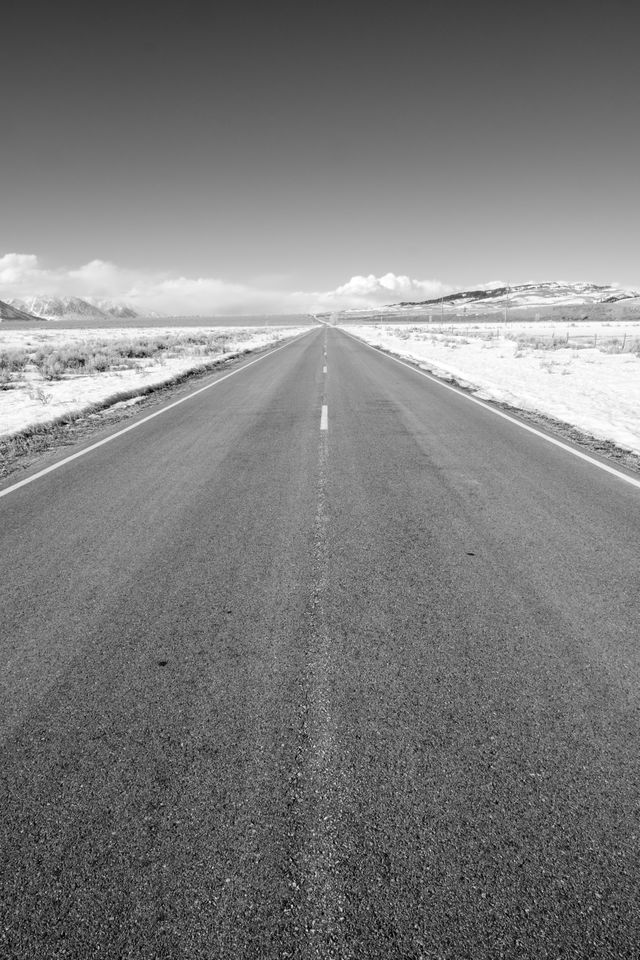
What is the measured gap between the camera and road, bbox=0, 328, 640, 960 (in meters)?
1.73

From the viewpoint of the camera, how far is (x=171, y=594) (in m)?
3.80

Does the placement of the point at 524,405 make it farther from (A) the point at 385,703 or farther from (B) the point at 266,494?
(A) the point at 385,703

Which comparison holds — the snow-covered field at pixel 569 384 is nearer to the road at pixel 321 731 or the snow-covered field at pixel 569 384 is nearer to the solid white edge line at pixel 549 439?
the solid white edge line at pixel 549 439

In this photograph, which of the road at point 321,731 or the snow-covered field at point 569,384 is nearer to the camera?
the road at point 321,731

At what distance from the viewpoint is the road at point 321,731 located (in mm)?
1726

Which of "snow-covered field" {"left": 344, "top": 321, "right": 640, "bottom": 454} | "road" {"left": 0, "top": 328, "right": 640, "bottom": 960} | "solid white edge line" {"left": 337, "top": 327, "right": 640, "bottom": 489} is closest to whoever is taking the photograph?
"road" {"left": 0, "top": 328, "right": 640, "bottom": 960}

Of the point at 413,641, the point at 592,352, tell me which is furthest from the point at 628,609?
the point at 592,352

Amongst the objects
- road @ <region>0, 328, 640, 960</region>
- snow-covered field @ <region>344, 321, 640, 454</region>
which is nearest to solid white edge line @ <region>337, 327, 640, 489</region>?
snow-covered field @ <region>344, 321, 640, 454</region>

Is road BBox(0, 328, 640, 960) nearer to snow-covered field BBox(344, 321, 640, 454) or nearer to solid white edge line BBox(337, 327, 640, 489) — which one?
solid white edge line BBox(337, 327, 640, 489)

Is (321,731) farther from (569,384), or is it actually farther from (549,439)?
(569,384)

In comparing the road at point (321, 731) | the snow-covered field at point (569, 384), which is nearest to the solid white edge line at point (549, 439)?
the snow-covered field at point (569, 384)

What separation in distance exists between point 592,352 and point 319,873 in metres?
34.0

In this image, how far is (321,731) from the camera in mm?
2494

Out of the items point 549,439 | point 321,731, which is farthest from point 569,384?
point 321,731
